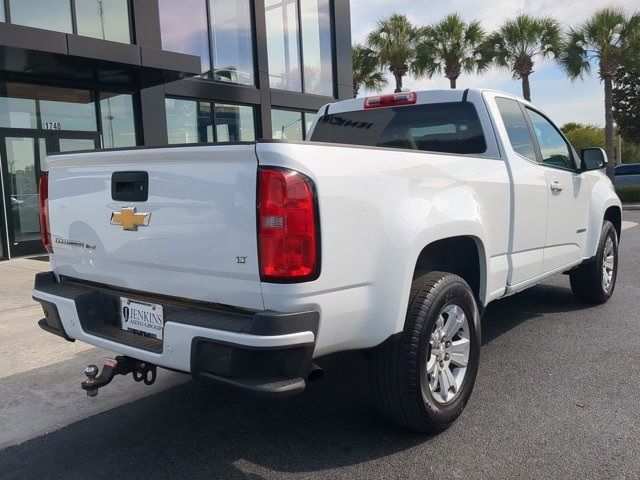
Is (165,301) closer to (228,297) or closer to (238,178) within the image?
(228,297)

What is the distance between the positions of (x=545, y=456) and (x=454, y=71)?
25710 millimetres

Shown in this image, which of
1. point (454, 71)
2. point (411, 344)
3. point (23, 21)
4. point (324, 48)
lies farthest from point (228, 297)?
point (454, 71)

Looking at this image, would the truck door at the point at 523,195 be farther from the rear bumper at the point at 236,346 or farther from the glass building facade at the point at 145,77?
the glass building facade at the point at 145,77

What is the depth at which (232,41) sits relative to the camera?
47.2ft

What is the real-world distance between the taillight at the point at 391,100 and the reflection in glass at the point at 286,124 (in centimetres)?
1090

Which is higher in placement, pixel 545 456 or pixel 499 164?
pixel 499 164

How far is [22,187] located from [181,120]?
3.74 meters

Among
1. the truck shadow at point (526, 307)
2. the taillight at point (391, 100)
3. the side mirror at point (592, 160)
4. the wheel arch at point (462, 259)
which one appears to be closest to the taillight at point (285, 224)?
the wheel arch at point (462, 259)

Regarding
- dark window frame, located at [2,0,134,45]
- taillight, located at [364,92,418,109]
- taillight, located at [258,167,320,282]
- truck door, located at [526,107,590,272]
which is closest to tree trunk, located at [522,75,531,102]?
dark window frame, located at [2,0,134,45]

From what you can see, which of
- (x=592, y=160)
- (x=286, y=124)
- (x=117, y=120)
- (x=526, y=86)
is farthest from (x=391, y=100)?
(x=526, y=86)

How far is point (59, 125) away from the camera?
1130cm

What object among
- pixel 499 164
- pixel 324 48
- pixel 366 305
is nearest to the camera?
pixel 366 305

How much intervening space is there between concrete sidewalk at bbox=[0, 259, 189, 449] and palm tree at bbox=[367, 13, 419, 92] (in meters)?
A: 23.7

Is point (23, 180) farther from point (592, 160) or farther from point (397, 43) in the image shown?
point (397, 43)
